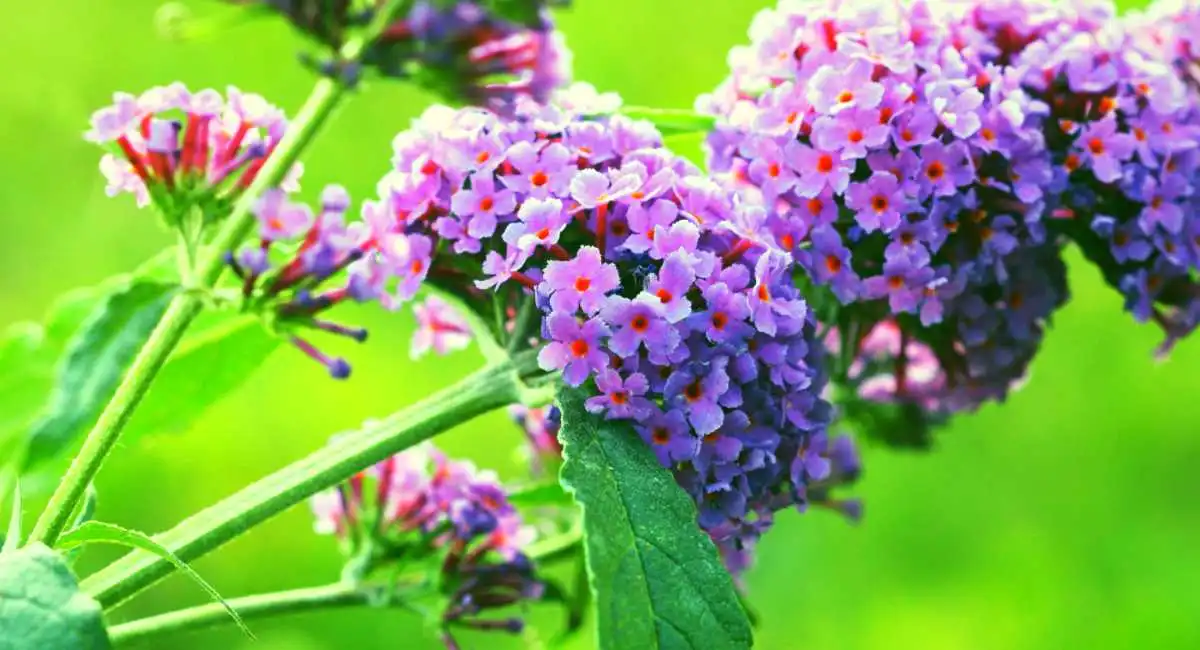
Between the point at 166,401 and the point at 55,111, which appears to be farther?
the point at 55,111

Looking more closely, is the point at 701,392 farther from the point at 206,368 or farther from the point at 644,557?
the point at 206,368

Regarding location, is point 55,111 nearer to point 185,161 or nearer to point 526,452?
point 526,452

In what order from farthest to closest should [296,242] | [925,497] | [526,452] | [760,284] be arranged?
[925,497]
[526,452]
[296,242]
[760,284]

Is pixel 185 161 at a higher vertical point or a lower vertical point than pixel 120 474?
higher

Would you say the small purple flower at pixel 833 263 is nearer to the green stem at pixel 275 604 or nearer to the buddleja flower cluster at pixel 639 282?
the buddleja flower cluster at pixel 639 282

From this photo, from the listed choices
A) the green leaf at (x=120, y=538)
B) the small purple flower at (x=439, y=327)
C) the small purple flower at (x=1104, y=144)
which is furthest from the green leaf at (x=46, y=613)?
the small purple flower at (x=1104, y=144)

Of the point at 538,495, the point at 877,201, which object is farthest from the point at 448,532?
the point at 877,201

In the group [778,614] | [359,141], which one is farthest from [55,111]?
[778,614]

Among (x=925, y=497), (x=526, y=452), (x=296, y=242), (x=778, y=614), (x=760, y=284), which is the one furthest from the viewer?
(x=925, y=497)
